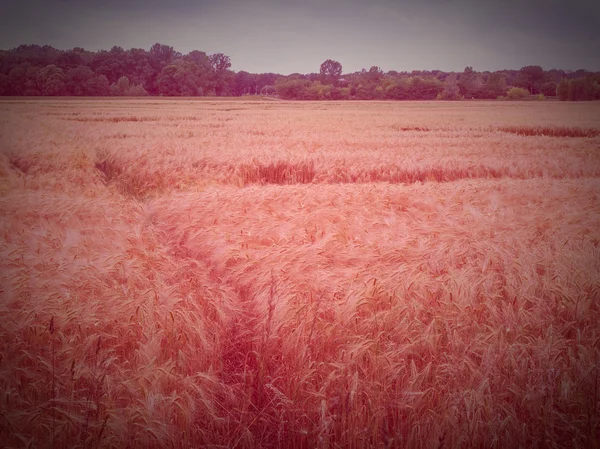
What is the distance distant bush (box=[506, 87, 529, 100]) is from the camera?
193ft

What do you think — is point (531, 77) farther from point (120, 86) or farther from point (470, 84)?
point (120, 86)

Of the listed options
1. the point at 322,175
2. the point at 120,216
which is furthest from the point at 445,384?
the point at 322,175

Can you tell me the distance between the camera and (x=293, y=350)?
224cm

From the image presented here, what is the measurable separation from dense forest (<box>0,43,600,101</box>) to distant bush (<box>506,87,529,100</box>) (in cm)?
14

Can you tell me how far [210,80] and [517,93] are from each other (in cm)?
5265

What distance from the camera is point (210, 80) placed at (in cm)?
6519

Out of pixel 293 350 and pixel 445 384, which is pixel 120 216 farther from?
pixel 445 384

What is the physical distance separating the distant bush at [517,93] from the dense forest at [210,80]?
0.14 metres

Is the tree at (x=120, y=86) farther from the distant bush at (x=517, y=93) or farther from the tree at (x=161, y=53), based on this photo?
the distant bush at (x=517, y=93)

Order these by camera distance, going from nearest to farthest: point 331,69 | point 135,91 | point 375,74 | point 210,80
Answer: point 135,91 → point 210,80 → point 375,74 → point 331,69

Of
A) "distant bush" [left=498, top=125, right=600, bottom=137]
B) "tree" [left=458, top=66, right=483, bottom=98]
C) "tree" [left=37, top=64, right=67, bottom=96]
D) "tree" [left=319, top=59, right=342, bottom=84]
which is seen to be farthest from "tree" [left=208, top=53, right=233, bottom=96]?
"distant bush" [left=498, top=125, right=600, bottom=137]

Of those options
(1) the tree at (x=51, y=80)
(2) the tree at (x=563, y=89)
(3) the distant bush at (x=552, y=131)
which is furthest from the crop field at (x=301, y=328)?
(2) the tree at (x=563, y=89)

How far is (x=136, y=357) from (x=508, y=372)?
216 cm

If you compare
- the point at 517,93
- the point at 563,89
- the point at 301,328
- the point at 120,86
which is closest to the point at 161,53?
the point at 120,86
